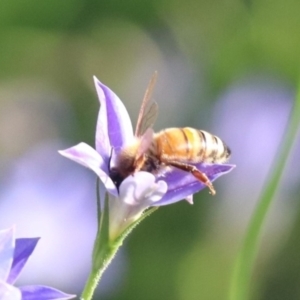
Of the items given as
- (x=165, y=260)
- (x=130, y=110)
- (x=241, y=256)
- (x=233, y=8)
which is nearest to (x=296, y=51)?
(x=233, y=8)

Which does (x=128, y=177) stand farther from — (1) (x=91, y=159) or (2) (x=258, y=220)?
(2) (x=258, y=220)

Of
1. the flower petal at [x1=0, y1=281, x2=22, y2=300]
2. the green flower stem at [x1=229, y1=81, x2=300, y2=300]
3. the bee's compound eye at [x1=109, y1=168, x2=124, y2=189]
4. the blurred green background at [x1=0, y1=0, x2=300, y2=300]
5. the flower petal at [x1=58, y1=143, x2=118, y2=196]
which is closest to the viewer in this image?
Answer: the flower petal at [x1=0, y1=281, x2=22, y2=300]

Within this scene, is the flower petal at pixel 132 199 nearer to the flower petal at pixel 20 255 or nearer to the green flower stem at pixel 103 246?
the green flower stem at pixel 103 246

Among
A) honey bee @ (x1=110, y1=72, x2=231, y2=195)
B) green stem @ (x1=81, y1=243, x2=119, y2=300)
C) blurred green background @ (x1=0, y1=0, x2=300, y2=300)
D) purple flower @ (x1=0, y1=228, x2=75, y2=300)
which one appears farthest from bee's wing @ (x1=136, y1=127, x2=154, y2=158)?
blurred green background @ (x1=0, y1=0, x2=300, y2=300)

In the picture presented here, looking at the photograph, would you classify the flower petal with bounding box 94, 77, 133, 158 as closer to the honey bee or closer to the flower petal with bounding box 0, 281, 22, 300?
the honey bee

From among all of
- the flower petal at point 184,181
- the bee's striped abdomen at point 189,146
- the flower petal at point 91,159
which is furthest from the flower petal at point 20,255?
the bee's striped abdomen at point 189,146
